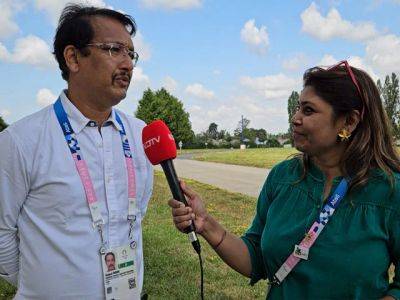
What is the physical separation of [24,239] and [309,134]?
1.56 meters

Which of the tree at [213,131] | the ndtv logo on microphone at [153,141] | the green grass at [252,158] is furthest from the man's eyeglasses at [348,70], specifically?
the tree at [213,131]

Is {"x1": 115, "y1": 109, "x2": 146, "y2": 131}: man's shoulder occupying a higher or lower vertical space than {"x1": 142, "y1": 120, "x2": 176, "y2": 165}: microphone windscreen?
higher

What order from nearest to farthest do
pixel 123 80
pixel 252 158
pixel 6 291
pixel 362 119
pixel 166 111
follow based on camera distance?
pixel 362 119
pixel 123 80
pixel 6 291
pixel 252 158
pixel 166 111

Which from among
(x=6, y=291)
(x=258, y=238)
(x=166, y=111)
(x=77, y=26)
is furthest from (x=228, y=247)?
(x=166, y=111)

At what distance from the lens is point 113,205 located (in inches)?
94.0

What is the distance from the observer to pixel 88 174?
2352mm

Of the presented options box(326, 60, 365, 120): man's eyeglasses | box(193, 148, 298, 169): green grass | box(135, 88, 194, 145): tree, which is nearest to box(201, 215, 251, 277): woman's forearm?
box(326, 60, 365, 120): man's eyeglasses

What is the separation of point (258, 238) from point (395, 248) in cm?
79

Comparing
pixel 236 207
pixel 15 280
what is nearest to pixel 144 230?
pixel 236 207

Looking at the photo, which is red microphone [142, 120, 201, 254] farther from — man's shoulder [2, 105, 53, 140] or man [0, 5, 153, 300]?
man's shoulder [2, 105, 53, 140]

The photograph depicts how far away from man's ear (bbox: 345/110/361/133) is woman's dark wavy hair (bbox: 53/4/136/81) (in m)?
1.34

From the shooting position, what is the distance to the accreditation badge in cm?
234

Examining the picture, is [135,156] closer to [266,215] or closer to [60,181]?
[60,181]

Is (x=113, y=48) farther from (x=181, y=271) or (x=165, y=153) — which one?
(x=181, y=271)
